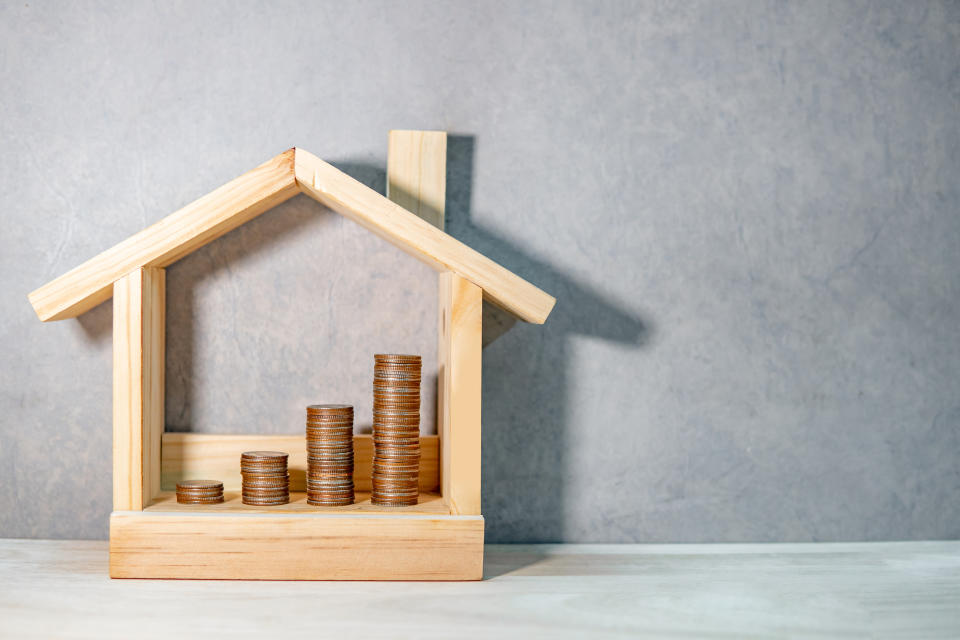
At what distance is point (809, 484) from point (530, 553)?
2.43 feet

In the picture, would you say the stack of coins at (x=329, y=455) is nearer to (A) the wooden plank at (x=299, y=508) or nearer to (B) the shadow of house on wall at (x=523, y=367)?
(A) the wooden plank at (x=299, y=508)

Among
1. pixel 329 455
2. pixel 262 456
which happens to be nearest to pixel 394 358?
pixel 329 455

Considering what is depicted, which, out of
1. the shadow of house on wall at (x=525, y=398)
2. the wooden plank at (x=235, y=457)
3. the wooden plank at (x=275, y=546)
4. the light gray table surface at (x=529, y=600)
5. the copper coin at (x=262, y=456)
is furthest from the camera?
the shadow of house on wall at (x=525, y=398)

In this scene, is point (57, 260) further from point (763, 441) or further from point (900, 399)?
point (900, 399)

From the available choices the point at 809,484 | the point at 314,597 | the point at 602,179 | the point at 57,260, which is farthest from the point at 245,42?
the point at 809,484

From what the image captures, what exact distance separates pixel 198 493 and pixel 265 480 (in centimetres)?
15

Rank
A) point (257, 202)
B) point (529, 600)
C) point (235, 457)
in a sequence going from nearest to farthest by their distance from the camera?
point (529, 600)
point (257, 202)
point (235, 457)

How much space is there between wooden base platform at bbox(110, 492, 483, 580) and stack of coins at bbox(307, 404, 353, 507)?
0.07m

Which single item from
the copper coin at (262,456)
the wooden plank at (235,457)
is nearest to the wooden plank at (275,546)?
the copper coin at (262,456)

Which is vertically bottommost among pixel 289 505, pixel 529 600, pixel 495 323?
pixel 529 600

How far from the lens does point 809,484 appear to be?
214cm

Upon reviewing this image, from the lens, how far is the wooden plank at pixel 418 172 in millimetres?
2021

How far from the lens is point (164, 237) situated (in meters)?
1.73

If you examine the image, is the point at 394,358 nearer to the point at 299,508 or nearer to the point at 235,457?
the point at 299,508
